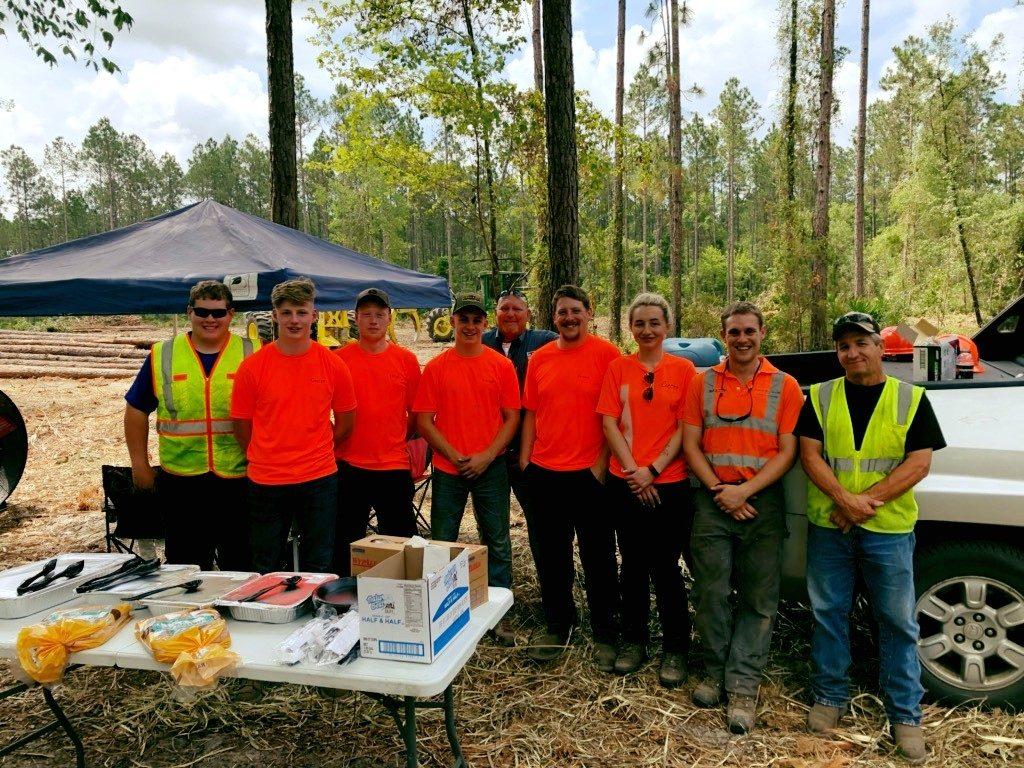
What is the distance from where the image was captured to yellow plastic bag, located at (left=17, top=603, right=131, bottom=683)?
236 centimetres

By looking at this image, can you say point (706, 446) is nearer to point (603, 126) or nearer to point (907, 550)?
point (907, 550)

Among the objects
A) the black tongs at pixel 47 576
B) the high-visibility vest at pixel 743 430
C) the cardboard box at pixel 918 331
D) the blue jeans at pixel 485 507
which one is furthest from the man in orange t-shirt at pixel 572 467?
the black tongs at pixel 47 576

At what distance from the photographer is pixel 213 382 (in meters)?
3.61

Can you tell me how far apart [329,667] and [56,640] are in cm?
101

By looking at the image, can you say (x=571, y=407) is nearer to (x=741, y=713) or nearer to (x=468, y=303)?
(x=468, y=303)

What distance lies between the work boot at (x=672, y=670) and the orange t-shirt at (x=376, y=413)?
1.73 metres

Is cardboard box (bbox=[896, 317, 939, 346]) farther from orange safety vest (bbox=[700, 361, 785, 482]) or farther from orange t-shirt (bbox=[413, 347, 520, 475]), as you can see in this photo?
orange t-shirt (bbox=[413, 347, 520, 475])

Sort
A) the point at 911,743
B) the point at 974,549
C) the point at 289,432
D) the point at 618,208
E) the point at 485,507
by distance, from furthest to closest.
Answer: the point at 618,208
the point at 485,507
the point at 289,432
the point at 974,549
the point at 911,743

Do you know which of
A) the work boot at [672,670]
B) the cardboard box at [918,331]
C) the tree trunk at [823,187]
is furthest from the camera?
the tree trunk at [823,187]

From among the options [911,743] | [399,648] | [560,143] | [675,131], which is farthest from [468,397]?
[675,131]

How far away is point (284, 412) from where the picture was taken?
3.41 metres

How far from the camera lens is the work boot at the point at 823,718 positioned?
117 inches

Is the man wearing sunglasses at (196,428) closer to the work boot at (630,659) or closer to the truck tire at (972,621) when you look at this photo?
the work boot at (630,659)

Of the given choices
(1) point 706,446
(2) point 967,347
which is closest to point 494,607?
(1) point 706,446
